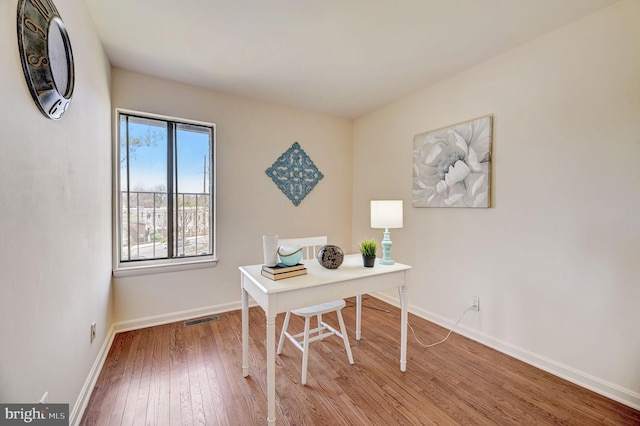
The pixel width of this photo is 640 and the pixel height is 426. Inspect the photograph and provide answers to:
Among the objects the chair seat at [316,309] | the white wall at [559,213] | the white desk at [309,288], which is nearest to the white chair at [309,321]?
the chair seat at [316,309]

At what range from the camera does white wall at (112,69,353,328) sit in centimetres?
262

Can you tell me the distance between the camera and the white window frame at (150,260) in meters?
2.47

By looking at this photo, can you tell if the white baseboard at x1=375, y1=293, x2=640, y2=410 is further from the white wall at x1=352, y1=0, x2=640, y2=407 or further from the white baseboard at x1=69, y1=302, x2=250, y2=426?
the white baseboard at x1=69, y1=302, x2=250, y2=426

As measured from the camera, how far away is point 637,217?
163 centimetres

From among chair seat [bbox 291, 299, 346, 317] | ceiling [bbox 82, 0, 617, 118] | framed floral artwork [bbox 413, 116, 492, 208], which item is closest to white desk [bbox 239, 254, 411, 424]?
chair seat [bbox 291, 299, 346, 317]

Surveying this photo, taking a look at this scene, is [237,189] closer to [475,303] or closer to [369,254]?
[369,254]

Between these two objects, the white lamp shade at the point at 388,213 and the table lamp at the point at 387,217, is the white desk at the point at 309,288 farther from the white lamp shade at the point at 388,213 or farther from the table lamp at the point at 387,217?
the white lamp shade at the point at 388,213

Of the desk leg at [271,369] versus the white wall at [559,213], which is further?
the white wall at [559,213]

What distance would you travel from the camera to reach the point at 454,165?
8.36 ft

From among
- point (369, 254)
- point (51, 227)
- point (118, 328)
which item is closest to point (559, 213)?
point (369, 254)

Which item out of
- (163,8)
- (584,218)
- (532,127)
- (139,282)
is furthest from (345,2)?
(139,282)

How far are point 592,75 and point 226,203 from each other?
321 centimetres

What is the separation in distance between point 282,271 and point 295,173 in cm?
202
